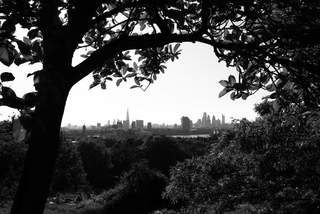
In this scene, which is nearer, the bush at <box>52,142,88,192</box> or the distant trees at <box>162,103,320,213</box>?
the distant trees at <box>162,103,320,213</box>

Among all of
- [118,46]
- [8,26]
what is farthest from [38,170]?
[118,46]

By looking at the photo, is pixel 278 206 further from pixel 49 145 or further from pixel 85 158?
pixel 85 158

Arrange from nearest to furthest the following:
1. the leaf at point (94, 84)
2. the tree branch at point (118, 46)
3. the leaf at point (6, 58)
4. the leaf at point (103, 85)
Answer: the leaf at point (6, 58) < the tree branch at point (118, 46) < the leaf at point (94, 84) < the leaf at point (103, 85)

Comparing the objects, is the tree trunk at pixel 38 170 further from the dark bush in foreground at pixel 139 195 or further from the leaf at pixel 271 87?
the dark bush in foreground at pixel 139 195

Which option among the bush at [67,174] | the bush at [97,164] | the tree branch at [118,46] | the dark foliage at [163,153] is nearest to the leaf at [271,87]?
the tree branch at [118,46]

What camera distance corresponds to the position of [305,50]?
3.70 metres

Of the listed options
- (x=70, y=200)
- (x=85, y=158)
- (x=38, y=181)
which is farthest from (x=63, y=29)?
(x=85, y=158)

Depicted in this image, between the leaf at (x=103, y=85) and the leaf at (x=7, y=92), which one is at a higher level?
the leaf at (x=103, y=85)

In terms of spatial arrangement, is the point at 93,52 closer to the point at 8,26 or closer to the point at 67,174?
the point at 8,26

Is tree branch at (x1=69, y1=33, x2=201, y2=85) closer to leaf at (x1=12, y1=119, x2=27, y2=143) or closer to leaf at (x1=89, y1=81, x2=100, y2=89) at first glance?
leaf at (x1=12, y1=119, x2=27, y2=143)

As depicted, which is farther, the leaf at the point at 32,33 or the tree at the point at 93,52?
the leaf at the point at 32,33

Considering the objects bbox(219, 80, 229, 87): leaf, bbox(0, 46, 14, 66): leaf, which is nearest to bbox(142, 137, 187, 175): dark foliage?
bbox(219, 80, 229, 87): leaf

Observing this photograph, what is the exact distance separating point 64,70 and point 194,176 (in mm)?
8408

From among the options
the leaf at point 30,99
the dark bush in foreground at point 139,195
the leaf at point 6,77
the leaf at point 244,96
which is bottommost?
the dark bush in foreground at point 139,195
